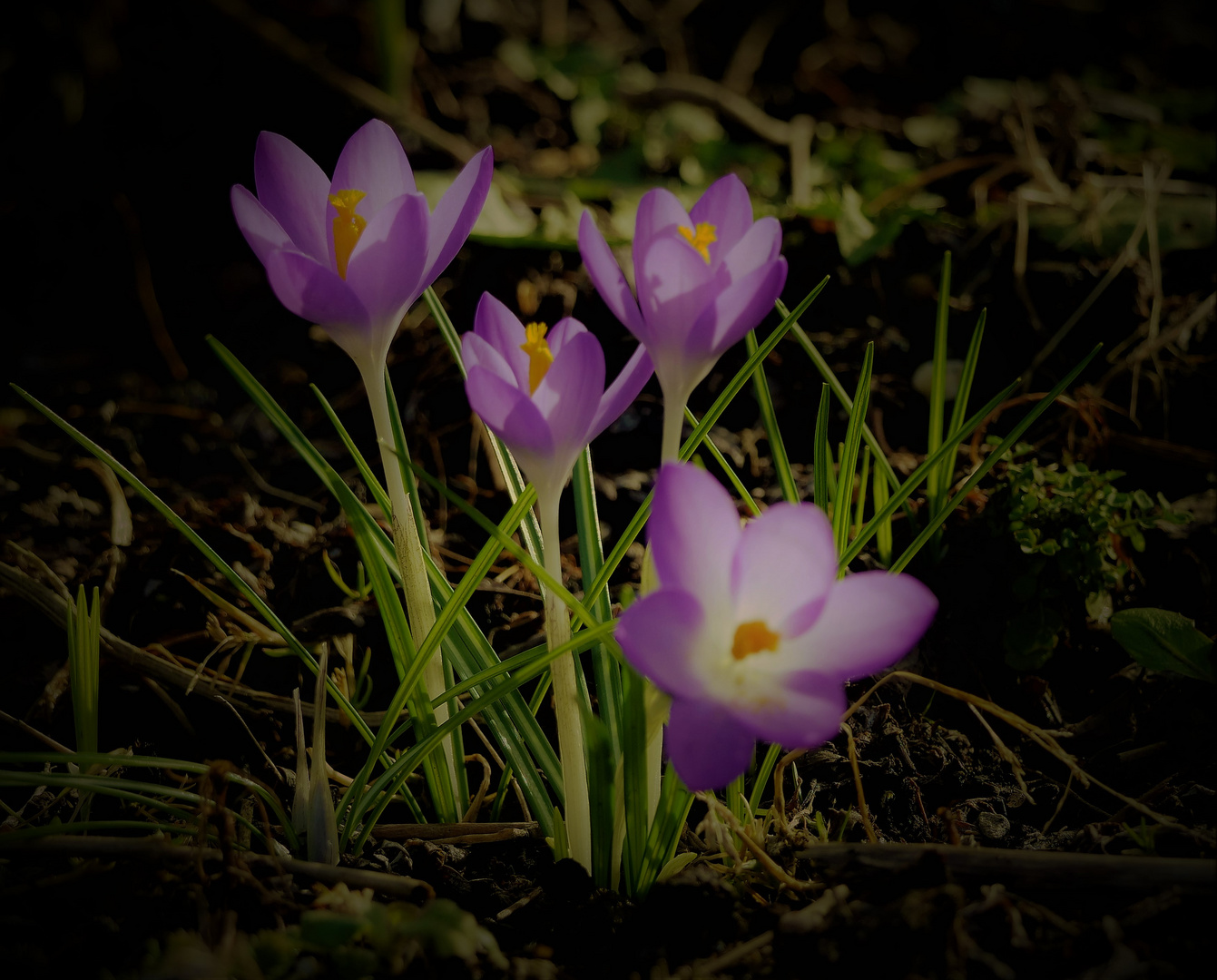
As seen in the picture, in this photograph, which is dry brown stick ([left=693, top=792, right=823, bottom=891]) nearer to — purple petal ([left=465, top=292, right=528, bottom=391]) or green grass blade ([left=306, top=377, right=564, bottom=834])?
green grass blade ([left=306, top=377, right=564, bottom=834])

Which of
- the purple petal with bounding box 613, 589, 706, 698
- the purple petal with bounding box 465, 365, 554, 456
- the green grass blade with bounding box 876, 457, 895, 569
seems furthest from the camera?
the green grass blade with bounding box 876, 457, 895, 569

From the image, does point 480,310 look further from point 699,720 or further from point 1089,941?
point 1089,941

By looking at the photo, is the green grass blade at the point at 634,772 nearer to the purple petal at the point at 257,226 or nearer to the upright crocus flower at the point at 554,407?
the upright crocus flower at the point at 554,407

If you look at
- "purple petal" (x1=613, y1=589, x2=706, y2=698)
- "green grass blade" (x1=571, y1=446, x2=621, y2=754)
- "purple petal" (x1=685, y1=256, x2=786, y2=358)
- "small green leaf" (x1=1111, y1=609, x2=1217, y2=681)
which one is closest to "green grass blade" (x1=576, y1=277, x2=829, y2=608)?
"green grass blade" (x1=571, y1=446, x2=621, y2=754)

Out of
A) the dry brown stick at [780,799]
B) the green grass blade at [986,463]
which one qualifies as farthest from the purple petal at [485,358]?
the dry brown stick at [780,799]

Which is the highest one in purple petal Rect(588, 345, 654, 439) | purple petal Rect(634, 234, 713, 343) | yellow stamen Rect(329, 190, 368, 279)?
yellow stamen Rect(329, 190, 368, 279)
